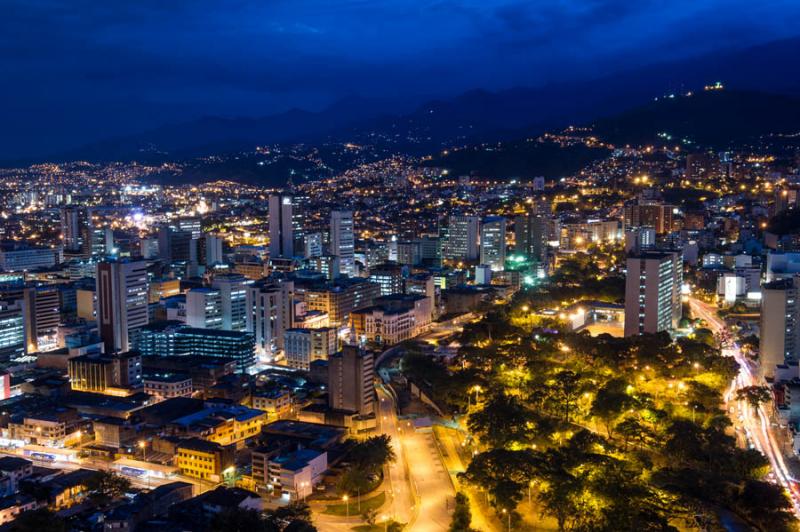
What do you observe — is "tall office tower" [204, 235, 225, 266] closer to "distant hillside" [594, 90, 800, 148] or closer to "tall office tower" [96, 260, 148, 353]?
"tall office tower" [96, 260, 148, 353]

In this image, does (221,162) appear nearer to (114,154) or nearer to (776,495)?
(114,154)

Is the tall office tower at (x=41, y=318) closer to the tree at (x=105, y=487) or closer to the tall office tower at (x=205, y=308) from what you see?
the tall office tower at (x=205, y=308)

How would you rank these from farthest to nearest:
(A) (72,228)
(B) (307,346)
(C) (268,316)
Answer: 1. (A) (72,228)
2. (C) (268,316)
3. (B) (307,346)

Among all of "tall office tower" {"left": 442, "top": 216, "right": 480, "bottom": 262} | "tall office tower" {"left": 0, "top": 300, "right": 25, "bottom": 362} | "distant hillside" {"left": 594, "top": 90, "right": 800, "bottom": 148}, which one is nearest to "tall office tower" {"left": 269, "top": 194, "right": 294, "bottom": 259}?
"tall office tower" {"left": 442, "top": 216, "right": 480, "bottom": 262}

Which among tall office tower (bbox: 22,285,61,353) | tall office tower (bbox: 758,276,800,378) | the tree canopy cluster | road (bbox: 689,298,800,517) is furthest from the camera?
tall office tower (bbox: 22,285,61,353)

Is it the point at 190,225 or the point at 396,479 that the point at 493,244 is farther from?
the point at 396,479

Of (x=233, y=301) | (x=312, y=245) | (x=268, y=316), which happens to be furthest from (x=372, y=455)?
(x=312, y=245)

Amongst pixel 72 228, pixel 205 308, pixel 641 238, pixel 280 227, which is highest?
pixel 280 227
